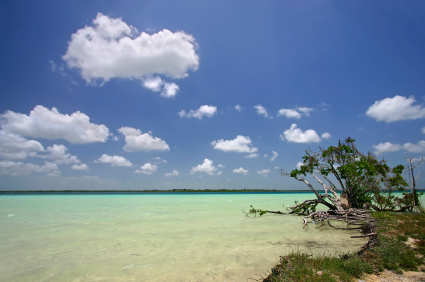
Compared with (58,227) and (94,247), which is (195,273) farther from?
(58,227)

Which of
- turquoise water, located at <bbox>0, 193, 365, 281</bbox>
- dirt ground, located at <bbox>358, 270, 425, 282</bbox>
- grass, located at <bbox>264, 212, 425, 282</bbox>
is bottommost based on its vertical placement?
turquoise water, located at <bbox>0, 193, 365, 281</bbox>

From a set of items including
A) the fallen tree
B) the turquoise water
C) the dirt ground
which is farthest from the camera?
the fallen tree

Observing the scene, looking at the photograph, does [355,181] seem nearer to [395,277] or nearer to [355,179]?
[355,179]

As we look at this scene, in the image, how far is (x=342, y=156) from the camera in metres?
13.3

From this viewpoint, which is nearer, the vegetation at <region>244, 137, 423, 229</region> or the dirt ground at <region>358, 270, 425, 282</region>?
the dirt ground at <region>358, 270, 425, 282</region>

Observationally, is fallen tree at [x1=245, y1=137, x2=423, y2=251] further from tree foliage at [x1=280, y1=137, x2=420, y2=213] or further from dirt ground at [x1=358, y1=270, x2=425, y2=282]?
dirt ground at [x1=358, y1=270, x2=425, y2=282]

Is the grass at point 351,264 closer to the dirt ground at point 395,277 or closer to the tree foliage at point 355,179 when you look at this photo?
the dirt ground at point 395,277

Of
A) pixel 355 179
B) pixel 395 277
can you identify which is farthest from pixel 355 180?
pixel 395 277

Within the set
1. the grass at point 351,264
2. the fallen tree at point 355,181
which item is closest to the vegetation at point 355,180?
the fallen tree at point 355,181

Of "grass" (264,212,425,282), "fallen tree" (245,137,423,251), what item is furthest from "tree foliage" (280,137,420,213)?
"grass" (264,212,425,282)

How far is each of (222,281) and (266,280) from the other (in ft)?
3.32

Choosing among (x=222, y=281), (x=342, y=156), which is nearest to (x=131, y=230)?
(x=222, y=281)

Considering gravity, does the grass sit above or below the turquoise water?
above

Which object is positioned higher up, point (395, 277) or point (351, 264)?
point (351, 264)
